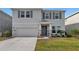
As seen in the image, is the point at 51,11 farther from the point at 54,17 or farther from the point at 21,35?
the point at 21,35

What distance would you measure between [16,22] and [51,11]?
6.32 meters

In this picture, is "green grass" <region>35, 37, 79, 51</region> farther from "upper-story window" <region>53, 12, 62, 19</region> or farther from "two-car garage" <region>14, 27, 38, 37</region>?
"upper-story window" <region>53, 12, 62, 19</region>

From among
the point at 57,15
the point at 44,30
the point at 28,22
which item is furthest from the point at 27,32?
the point at 57,15

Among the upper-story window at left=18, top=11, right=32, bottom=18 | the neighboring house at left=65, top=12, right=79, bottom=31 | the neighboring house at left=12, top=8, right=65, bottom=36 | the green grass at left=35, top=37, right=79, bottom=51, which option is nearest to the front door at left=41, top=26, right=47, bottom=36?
the neighboring house at left=12, top=8, right=65, bottom=36


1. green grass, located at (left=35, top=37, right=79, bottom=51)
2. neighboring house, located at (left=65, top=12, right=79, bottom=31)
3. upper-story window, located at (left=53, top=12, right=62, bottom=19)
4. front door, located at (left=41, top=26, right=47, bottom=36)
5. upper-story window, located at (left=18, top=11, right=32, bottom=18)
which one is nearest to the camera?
green grass, located at (left=35, top=37, right=79, bottom=51)

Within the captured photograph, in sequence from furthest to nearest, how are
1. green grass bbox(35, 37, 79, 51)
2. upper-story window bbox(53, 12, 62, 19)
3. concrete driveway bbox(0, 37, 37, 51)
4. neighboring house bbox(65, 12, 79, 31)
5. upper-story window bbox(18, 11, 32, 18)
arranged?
1. neighboring house bbox(65, 12, 79, 31)
2. upper-story window bbox(53, 12, 62, 19)
3. upper-story window bbox(18, 11, 32, 18)
4. concrete driveway bbox(0, 37, 37, 51)
5. green grass bbox(35, 37, 79, 51)

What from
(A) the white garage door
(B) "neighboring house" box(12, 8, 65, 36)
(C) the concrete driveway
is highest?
(B) "neighboring house" box(12, 8, 65, 36)

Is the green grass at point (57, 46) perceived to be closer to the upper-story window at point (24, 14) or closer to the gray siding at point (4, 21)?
the upper-story window at point (24, 14)

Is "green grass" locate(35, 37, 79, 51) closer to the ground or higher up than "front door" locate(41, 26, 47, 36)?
closer to the ground

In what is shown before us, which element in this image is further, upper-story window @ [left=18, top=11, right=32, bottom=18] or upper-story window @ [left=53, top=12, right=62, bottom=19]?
upper-story window @ [left=53, top=12, right=62, bottom=19]

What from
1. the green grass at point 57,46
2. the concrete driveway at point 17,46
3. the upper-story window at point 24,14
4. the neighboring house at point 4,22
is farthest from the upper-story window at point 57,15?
the green grass at point 57,46
